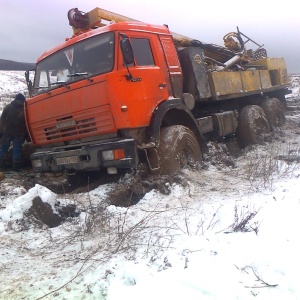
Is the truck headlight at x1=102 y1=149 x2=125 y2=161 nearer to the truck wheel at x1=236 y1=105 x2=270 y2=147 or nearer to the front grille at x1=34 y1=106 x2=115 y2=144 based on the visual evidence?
the front grille at x1=34 y1=106 x2=115 y2=144

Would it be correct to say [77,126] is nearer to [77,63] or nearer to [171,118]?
[77,63]

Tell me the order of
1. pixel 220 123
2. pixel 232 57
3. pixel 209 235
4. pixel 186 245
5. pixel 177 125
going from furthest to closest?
pixel 232 57 < pixel 220 123 < pixel 177 125 < pixel 209 235 < pixel 186 245

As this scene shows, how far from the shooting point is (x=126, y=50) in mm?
5449

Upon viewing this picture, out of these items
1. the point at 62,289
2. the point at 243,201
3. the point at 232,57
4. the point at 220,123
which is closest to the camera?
the point at 62,289

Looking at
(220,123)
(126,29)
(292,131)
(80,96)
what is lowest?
(292,131)

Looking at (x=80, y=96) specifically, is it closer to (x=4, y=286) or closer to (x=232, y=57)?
(x=4, y=286)

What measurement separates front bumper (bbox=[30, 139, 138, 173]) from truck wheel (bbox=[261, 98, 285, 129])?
6.75 metres

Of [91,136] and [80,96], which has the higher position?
[80,96]

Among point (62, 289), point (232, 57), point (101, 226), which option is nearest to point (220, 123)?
point (232, 57)

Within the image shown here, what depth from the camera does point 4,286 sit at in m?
2.98

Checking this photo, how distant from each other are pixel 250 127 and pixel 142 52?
4334 millimetres

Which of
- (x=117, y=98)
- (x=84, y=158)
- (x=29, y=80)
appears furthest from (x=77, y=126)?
(x=29, y=80)

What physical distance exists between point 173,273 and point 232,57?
8704 mm

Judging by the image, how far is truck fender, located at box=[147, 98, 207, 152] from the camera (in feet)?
19.0
